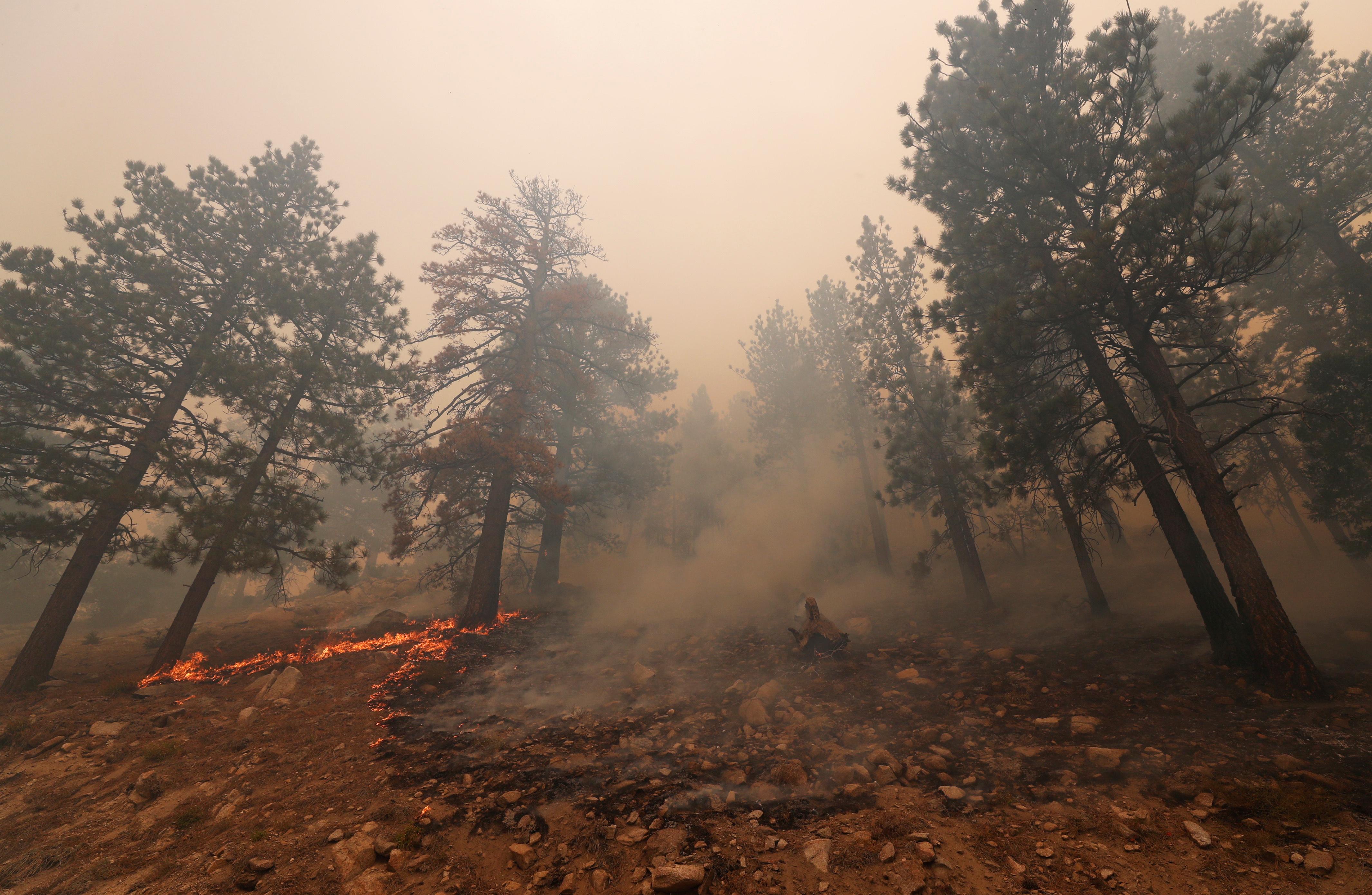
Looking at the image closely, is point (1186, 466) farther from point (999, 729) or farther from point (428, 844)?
point (428, 844)

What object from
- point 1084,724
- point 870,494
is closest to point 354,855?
point 1084,724

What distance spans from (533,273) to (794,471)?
18.8 meters

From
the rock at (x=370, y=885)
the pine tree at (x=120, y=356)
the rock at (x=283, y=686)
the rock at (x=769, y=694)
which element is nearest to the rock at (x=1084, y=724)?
the rock at (x=769, y=694)

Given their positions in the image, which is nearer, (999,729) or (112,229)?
(999,729)

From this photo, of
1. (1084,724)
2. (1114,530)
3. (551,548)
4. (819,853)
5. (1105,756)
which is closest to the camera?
(819,853)

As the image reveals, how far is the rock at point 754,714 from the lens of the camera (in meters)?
6.74

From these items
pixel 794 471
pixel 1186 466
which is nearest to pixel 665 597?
pixel 794 471

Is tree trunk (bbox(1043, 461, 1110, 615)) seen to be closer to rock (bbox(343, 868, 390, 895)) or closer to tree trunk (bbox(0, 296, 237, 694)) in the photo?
rock (bbox(343, 868, 390, 895))

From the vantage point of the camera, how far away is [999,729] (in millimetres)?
5980

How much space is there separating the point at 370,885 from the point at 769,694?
225 inches

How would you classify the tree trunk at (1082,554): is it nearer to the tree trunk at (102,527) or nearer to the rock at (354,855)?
the rock at (354,855)

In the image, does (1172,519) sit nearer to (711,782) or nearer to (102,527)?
(711,782)

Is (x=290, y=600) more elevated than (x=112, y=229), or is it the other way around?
(x=112, y=229)

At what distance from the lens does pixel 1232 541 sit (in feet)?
23.2
